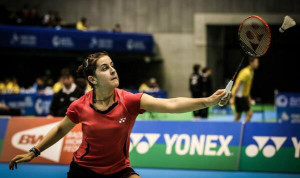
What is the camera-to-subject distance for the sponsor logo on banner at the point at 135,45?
718 inches

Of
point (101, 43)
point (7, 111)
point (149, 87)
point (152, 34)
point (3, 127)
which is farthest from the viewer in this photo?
point (152, 34)

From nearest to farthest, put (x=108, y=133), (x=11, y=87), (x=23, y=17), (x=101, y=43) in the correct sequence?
(x=108, y=133) → (x=11, y=87) → (x=23, y=17) → (x=101, y=43)

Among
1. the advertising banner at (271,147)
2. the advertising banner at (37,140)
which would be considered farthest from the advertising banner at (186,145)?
the advertising banner at (37,140)

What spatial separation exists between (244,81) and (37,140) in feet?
15.5

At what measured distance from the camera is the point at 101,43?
17547mm

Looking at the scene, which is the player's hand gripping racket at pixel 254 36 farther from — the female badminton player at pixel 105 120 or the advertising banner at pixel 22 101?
the advertising banner at pixel 22 101

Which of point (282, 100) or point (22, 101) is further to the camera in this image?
point (22, 101)

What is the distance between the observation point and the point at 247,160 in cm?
620

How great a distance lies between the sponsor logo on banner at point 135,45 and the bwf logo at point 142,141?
12020 millimetres

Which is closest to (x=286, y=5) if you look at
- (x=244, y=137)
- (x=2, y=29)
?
(x=2, y=29)

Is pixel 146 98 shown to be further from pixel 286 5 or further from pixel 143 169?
pixel 286 5

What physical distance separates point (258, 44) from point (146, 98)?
3.91 feet

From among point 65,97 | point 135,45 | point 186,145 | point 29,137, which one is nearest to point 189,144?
point 186,145

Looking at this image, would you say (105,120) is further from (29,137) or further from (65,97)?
(29,137)
